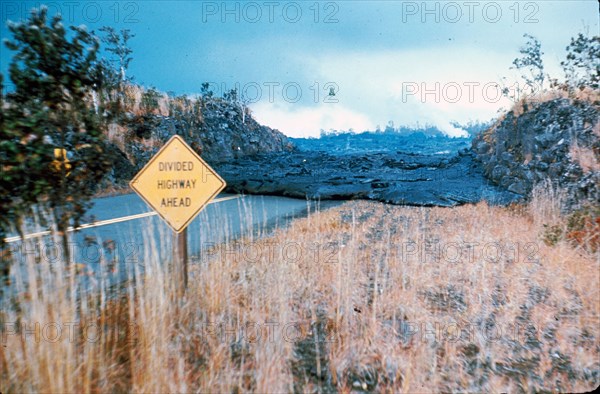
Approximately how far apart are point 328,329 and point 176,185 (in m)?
2.04

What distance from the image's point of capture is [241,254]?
641 cm

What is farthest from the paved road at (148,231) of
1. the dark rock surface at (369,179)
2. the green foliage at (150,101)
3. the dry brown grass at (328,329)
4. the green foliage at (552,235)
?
the green foliage at (150,101)

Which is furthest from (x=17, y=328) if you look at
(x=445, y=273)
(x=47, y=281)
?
(x=445, y=273)

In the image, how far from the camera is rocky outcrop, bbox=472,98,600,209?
8297 millimetres

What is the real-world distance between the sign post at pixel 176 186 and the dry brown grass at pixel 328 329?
44 centimetres

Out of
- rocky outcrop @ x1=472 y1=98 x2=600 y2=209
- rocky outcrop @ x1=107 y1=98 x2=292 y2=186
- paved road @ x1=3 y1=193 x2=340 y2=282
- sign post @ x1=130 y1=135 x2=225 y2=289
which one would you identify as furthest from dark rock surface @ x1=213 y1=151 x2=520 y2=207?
sign post @ x1=130 y1=135 x2=225 y2=289

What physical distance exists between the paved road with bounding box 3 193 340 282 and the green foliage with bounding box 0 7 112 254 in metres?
0.33

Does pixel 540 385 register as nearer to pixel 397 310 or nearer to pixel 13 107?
pixel 397 310

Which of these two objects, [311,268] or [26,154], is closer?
[26,154]

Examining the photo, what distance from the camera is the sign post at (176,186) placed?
12.7ft

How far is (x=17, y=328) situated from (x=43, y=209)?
983mm

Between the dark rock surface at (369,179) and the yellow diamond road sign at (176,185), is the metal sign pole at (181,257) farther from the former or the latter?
the dark rock surface at (369,179)

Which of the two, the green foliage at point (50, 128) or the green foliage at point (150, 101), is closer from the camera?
the green foliage at point (50, 128)

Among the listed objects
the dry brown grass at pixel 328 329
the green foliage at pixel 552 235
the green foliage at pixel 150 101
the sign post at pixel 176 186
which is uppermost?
the green foliage at pixel 150 101
